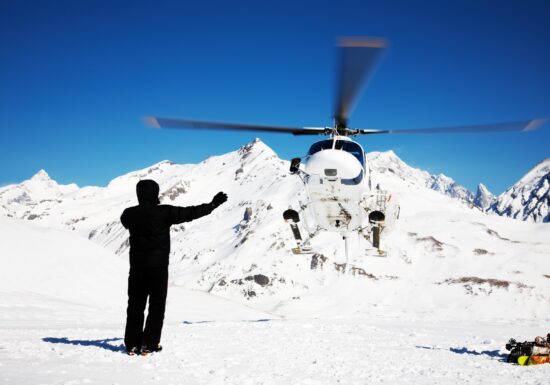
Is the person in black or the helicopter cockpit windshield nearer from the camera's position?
the person in black

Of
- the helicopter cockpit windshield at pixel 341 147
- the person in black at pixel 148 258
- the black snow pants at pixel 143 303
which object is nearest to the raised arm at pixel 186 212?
the person in black at pixel 148 258

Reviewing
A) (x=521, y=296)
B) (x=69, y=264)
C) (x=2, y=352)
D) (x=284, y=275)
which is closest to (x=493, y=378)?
(x=2, y=352)

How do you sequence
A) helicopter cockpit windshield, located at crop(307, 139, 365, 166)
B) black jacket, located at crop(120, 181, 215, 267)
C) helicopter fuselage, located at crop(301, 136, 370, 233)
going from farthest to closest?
helicopter cockpit windshield, located at crop(307, 139, 365, 166)
helicopter fuselage, located at crop(301, 136, 370, 233)
black jacket, located at crop(120, 181, 215, 267)

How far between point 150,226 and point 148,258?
498 millimetres

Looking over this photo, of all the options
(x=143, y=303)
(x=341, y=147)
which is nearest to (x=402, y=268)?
(x=341, y=147)

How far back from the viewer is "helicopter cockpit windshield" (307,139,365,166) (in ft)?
56.0

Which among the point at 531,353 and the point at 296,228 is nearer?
the point at 531,353

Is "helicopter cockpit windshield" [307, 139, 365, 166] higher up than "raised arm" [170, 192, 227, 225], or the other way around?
"helicopter cockpit windshield" [307, 139, 365, 166]

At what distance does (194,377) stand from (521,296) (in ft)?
404

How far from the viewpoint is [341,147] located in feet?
56.0

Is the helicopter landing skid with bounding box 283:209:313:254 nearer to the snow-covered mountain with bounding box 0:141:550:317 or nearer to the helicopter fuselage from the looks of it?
the helicopter fuselage

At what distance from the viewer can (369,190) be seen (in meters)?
18.9

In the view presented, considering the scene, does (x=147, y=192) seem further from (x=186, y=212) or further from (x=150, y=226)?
(x=186, y=212)

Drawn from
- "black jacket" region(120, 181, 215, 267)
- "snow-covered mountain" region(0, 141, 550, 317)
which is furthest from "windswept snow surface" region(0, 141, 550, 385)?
"black jacket" region(120, 181, 215, 267)
